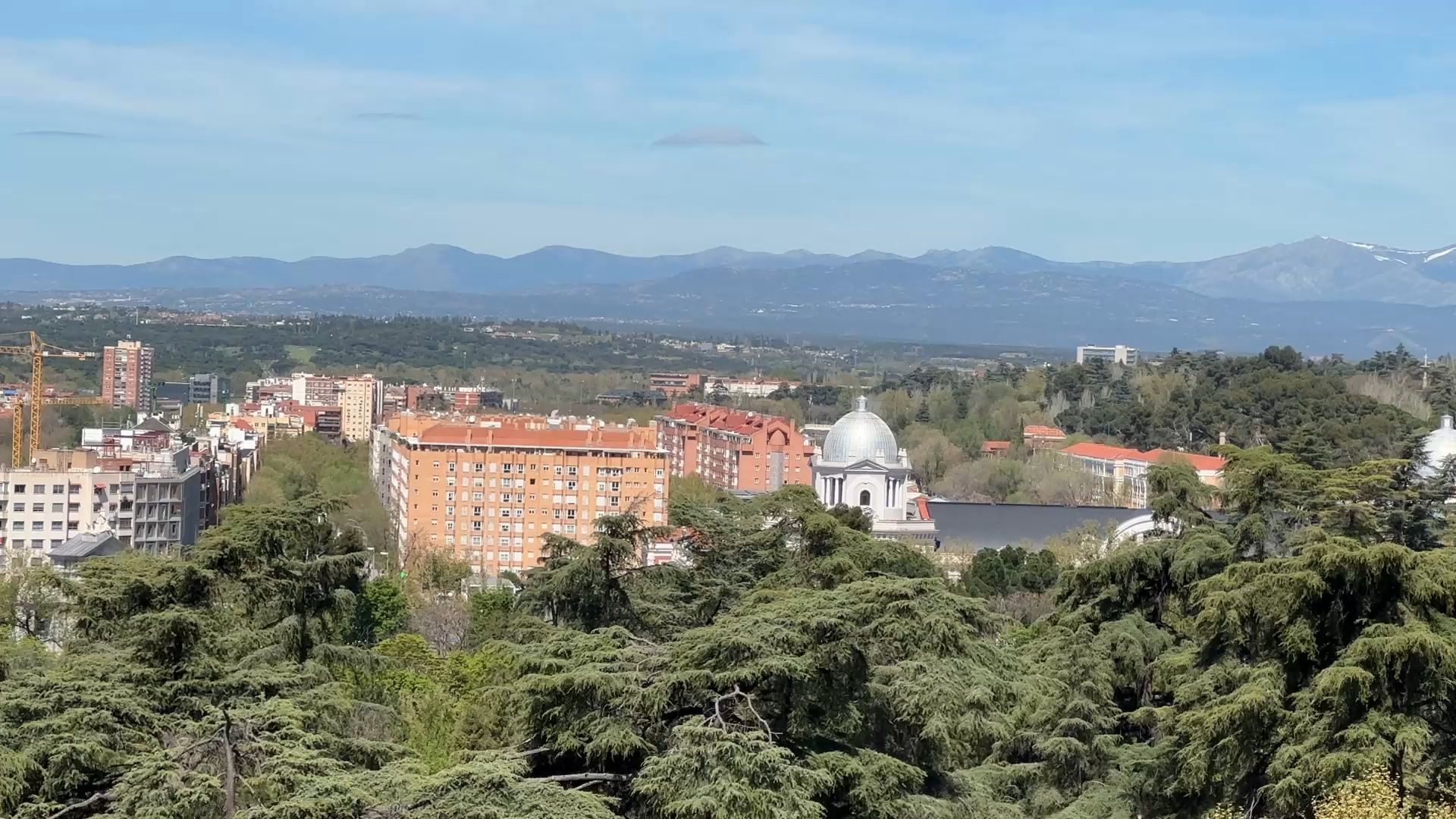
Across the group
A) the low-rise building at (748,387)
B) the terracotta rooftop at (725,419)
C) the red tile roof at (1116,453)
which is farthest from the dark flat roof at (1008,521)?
the low-rise building at (748,387)

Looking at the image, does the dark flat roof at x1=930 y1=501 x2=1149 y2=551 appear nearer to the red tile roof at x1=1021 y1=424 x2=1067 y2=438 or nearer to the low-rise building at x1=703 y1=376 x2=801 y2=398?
the red tile roof at x1=1021 y1=424 x2=1067 y2=438

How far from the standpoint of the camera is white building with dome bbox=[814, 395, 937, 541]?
62.1 meters

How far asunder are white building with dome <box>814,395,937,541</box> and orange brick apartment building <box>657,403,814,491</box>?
15.1m

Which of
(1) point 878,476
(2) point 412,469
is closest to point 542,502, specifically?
(2) point 412,469

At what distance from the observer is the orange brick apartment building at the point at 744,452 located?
83.3 m

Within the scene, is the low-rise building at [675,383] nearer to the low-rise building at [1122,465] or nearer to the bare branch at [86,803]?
the low-rise building at [1122,465]

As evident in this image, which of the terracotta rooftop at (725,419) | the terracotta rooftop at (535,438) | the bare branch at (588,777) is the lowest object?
the terracotta rooftop at (725,419)

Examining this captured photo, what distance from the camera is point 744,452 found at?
84.0 meters

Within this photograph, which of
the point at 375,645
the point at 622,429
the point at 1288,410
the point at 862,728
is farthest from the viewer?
the point at 1288,410

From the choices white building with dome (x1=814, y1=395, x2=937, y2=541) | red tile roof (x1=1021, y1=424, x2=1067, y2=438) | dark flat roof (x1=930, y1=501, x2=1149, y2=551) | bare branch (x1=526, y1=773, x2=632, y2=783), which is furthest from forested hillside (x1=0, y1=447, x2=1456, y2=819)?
red tile roof (x1=1021, y1=424, x2=1067, y2=438)

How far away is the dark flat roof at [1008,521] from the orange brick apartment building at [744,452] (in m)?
11.6

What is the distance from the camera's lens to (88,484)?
5853 centimetres

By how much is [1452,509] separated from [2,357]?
463 ft

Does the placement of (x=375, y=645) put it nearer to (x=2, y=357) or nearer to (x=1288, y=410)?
(x=1288, y=410)
